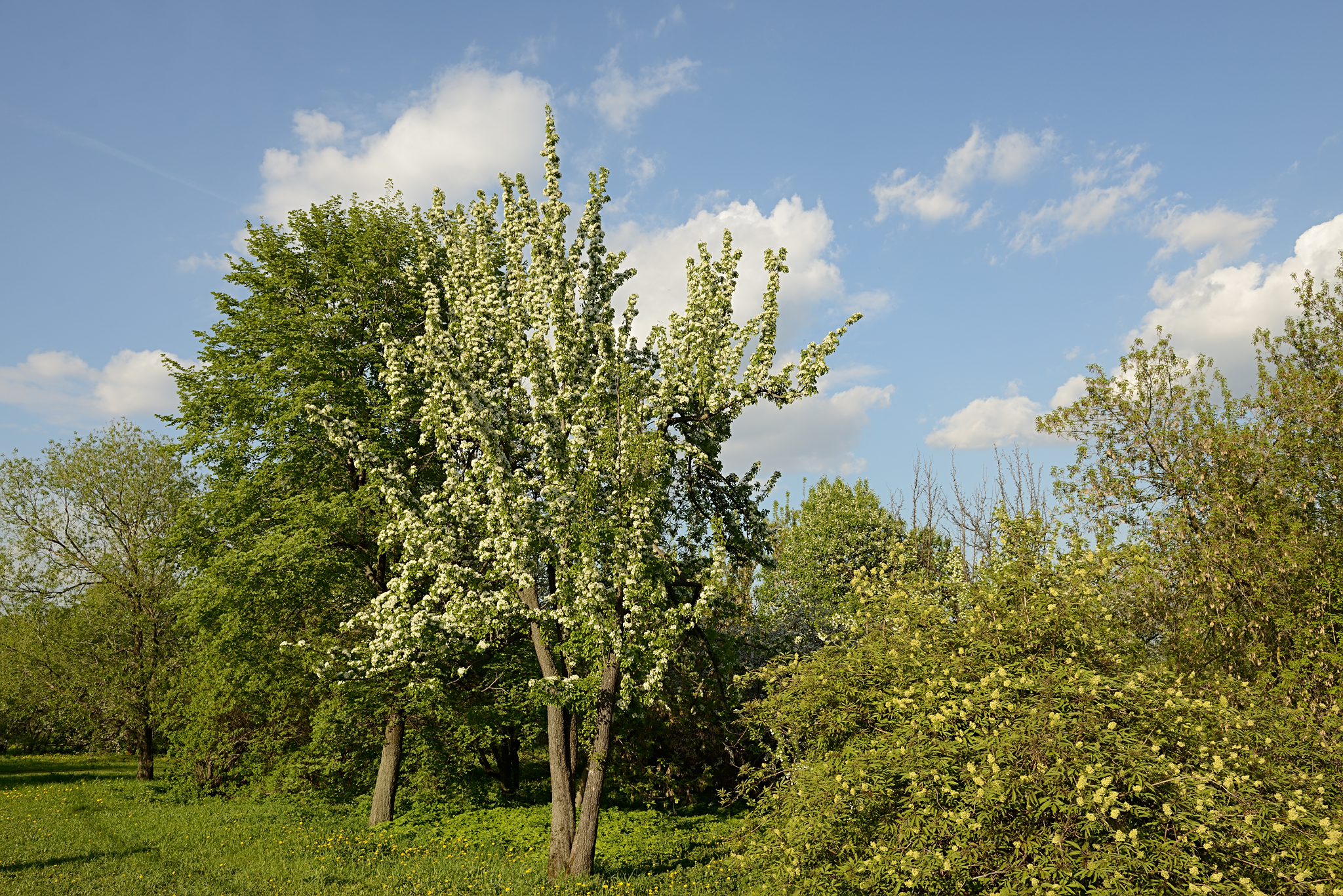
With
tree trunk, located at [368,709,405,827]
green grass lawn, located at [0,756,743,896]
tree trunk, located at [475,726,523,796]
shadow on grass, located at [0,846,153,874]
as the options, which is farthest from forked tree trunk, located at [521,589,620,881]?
shadow on grass, located at [0,846,153,874]

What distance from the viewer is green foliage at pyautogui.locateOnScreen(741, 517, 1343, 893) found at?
6863 millimetres

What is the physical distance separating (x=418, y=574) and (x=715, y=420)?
6.46 metres

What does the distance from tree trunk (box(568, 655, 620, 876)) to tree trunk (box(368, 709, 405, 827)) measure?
Answer: 6.96 meters

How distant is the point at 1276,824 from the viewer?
21.4 ft

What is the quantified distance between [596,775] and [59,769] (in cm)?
3725

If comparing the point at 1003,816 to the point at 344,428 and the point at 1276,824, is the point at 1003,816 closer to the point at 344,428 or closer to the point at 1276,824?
the point at 1276,824

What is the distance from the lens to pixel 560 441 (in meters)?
13.6

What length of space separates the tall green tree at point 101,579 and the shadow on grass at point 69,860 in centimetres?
1507

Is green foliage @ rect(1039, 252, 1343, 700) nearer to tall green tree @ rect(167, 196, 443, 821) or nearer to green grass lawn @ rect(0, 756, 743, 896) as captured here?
green grass lawn @ rect(0, 756, 743, 896)

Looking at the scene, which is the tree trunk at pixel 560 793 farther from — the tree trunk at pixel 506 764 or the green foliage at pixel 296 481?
the tree trunk at pixel 506 764

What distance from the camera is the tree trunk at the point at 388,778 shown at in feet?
60.6

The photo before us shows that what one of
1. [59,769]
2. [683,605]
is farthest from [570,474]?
[59,769]

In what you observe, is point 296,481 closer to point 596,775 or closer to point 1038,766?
point 596,775

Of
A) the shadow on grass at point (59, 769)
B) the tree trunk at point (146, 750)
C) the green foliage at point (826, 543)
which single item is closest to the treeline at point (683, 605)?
the green foliage at point (826, 543)
